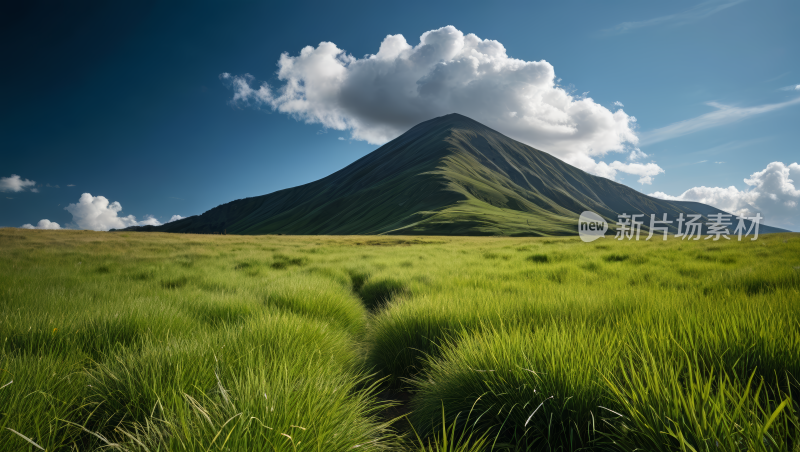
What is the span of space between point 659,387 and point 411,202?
451ft

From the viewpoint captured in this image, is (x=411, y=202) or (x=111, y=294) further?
(x=411, y=202)

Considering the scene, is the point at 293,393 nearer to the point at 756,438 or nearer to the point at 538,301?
the point at 756,438

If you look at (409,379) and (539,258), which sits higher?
(539,258)

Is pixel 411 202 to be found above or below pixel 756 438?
above

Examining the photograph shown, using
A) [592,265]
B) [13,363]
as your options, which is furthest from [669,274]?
[13,363]

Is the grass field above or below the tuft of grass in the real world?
above

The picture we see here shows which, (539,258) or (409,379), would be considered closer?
(409,379)

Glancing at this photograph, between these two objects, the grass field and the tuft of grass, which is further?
the tuft of grass

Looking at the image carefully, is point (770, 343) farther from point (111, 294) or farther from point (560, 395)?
point (111, 294)

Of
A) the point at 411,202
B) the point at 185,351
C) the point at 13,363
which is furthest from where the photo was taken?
the point at 411,202

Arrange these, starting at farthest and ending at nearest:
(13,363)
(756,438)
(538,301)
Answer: (538,301), (13,363), (756,438)

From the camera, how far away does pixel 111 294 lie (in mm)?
4172

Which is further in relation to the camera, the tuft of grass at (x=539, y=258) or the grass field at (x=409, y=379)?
the tuft of grass at (x=539, y=258)

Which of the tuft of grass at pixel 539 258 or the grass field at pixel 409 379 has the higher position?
the grass field at pixel 409 379
